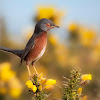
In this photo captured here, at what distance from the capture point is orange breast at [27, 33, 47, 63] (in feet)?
9.52

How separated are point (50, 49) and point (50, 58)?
0.65ft

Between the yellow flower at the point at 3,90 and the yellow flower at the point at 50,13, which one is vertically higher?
the yellow flower at the point at 50,13

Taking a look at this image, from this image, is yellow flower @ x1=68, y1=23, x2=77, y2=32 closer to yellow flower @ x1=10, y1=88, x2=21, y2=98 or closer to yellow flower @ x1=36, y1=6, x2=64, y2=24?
yellow flower @ x1=36, y1=6, x2=64, y2=24

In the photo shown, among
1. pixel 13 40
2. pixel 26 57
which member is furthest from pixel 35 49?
pixel 13 40

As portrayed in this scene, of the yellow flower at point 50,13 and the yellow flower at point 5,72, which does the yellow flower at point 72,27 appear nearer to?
the yellow flower at point 50,13

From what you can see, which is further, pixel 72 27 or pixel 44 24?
pixel 72 27

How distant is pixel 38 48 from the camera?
9.82 ft

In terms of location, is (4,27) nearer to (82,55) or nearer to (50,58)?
(50,58)

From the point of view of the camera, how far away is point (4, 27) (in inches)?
218

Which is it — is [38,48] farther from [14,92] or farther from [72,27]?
[72,27]

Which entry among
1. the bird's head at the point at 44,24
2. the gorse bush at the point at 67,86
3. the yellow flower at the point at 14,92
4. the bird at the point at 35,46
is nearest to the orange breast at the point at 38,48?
the bird at the point at 35,46

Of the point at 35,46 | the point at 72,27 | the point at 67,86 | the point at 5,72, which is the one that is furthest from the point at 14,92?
the point at 72,27

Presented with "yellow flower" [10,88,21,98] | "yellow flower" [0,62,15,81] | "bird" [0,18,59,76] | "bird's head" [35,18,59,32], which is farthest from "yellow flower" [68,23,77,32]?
"bird's head" [35,18,59,32]

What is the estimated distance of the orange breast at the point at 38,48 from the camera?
2.90 metres
